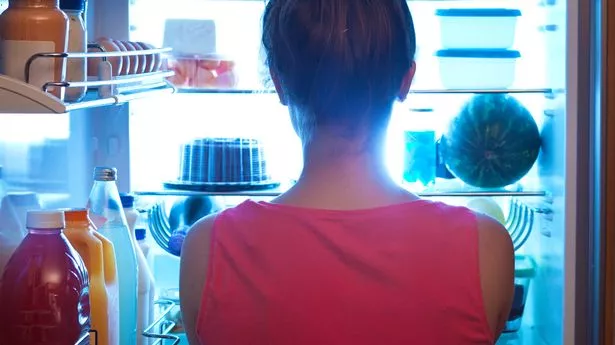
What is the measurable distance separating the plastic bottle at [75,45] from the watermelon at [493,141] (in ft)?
3.40

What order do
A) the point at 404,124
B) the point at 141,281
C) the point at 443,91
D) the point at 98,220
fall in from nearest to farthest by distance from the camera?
the point at 98,220
the point at 141,281
the point at 443,91
the point at 404,124

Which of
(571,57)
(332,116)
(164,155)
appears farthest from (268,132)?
(332,116)

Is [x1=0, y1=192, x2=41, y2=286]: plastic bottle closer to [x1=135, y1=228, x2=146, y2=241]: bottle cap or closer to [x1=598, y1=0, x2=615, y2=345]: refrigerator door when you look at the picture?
[x1=135, y1=228, x2=146, y2=241]: bottle cap

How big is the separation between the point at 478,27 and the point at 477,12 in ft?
0.13

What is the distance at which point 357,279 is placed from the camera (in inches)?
43.9

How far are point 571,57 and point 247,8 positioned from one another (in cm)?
77

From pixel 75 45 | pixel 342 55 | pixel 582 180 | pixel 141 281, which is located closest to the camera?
pixel 342 55

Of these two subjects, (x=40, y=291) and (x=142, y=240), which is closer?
(x=40, y=291)

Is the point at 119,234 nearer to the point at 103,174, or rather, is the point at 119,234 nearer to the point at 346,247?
the point at 103,174

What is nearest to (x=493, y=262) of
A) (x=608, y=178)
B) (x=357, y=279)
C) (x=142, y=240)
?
(x=357, y=279)

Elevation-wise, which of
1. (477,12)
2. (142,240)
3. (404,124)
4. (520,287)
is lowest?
(520,287)

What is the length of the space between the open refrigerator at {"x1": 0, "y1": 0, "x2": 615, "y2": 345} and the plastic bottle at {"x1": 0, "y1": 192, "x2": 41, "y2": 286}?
0.10 metres

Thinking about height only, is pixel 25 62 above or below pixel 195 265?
above

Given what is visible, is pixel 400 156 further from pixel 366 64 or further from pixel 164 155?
pixel 366 64
